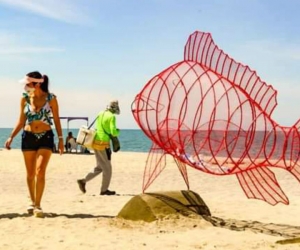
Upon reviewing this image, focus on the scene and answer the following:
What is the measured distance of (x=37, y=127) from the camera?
786 centimetres

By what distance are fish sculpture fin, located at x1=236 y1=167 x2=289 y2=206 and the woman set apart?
2.52 meters

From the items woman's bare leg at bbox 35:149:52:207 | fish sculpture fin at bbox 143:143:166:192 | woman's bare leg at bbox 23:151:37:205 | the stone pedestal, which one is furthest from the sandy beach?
fish sculpture fin at bbox 143:143:166:192

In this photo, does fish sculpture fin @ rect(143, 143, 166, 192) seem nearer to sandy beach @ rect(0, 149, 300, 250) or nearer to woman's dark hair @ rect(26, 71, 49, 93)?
sandy beach @ rect(0, 149, 300, 250)

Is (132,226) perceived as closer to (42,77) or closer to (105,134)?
(42,77)

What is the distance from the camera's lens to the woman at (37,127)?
782 cm

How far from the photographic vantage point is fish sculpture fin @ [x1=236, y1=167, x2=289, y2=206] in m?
7.17

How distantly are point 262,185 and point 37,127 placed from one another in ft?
10.1

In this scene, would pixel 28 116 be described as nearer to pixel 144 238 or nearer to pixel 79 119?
pixel 144 238

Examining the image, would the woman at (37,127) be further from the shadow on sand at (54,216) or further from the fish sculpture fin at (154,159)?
the fish sculpture fin at (154,159)

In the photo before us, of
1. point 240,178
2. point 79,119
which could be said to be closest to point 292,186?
point 240,178

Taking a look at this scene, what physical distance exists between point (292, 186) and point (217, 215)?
5.97 meters

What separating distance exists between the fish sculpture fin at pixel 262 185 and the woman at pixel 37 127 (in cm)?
252

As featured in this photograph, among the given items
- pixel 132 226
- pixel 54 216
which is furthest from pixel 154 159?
pixel 54 216

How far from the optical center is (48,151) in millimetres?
7836
